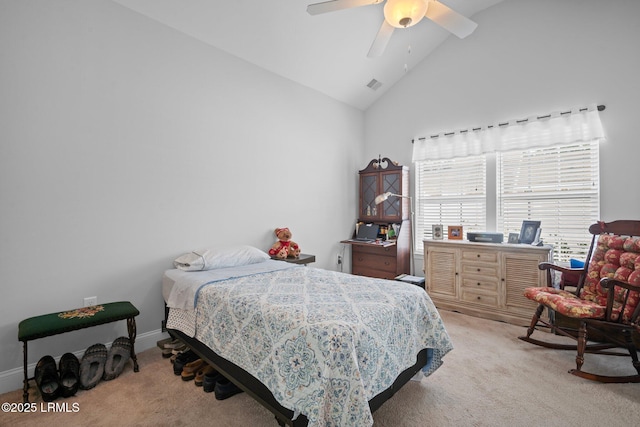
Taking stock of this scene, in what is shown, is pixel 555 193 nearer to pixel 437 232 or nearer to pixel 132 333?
pixel 437 232

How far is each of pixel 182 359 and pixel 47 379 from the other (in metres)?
0.81

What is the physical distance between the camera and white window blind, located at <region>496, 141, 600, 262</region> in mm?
3166

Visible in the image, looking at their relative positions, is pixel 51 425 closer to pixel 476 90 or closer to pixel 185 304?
pixel 185 304

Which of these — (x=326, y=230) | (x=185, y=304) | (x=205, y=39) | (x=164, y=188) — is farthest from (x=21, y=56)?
(x=326, y=230)

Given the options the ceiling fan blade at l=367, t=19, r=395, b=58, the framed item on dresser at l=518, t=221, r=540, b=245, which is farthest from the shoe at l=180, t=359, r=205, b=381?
the framed item on dresser at l=518, t=221, r=540, b=245

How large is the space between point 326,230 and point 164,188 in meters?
2.28

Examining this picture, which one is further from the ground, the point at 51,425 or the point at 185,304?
the point at 185,304

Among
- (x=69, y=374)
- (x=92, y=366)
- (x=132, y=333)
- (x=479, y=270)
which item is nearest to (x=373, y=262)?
(x=479, y=270)

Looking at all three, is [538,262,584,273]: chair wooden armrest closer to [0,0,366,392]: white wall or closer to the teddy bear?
the teddy bear

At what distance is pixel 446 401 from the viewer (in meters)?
1.88

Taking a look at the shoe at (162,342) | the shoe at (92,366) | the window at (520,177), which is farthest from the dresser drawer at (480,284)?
the shoe at (92,366)

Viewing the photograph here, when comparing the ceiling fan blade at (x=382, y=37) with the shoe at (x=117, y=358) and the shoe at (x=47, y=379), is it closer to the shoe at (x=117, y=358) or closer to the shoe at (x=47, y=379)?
the shoe at (x=117, y=358)

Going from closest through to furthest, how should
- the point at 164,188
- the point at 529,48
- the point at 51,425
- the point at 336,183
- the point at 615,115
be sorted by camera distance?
1. the point at 51,425
2. the point at 164,188
3. the point at 615,115
4. the point at 529,48
5. the point at 336,183

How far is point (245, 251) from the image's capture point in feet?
9.54
